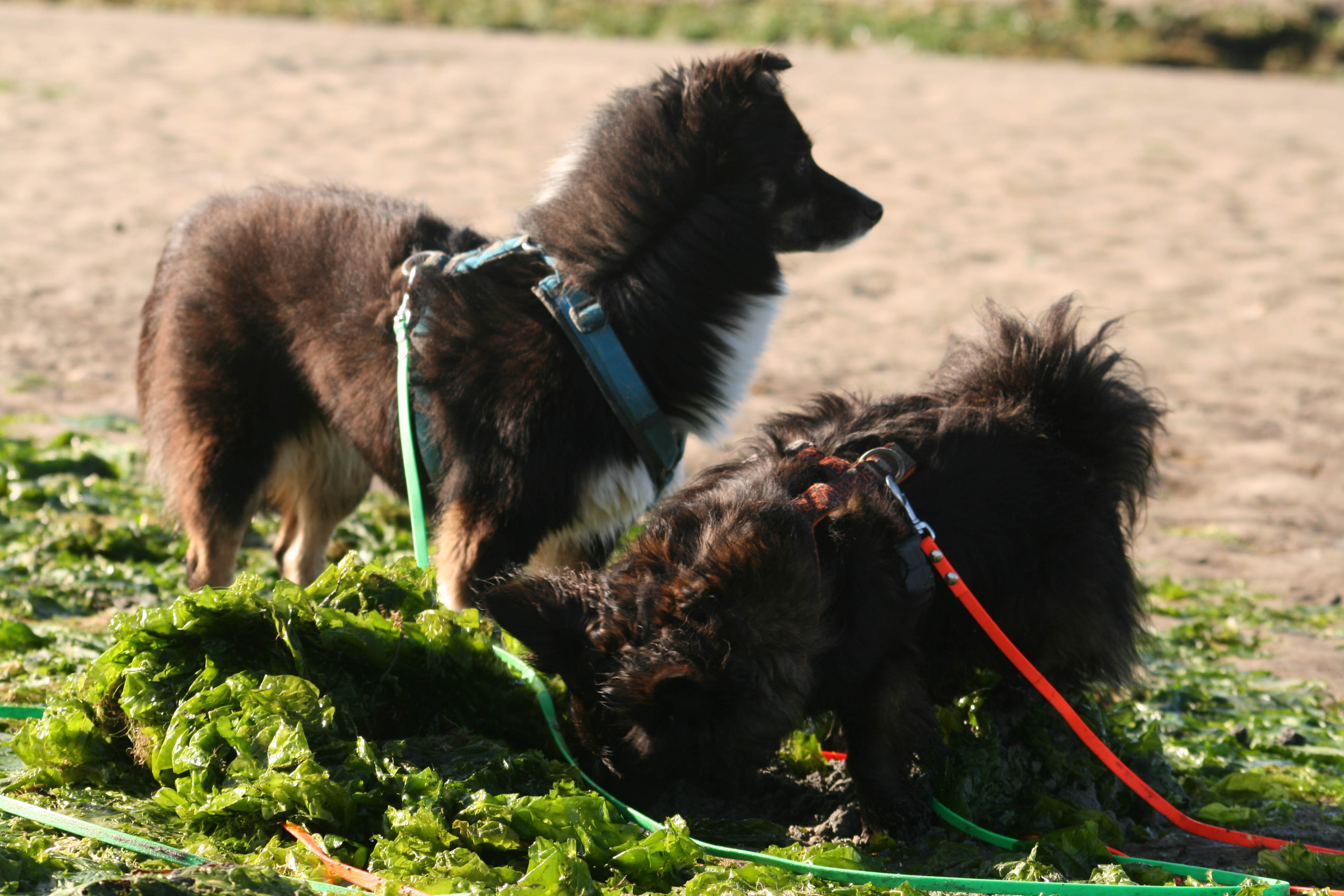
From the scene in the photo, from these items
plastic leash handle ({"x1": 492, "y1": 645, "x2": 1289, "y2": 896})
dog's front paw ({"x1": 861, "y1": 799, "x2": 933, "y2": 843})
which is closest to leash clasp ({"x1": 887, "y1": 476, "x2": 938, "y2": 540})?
dog's front paw ({"x1": 861, "y1": 799, "x2": 933, "y2": 843})

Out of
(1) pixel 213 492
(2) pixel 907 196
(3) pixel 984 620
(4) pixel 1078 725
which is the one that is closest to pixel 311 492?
(1) pixel 213 492

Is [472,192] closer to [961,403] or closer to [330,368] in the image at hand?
[330,368]

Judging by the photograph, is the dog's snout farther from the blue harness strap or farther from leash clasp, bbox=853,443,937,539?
leash clasp, bbox=853,443,937,539

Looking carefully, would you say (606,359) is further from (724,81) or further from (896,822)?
(896,822)

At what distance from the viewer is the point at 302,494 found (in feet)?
16.9

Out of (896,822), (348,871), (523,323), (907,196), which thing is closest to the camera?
(348,871)

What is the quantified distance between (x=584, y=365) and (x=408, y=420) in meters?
0.61

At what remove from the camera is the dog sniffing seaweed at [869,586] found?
3057 mm

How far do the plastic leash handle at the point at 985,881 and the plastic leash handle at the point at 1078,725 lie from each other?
0.87ft

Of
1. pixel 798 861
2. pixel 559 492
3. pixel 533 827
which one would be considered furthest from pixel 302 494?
pixel 798 861

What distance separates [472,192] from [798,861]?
1014 centimetres

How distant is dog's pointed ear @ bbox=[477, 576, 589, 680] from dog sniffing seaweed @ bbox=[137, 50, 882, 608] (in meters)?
0.72

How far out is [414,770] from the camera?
3123mm

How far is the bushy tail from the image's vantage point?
3.85 meters
